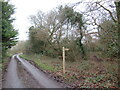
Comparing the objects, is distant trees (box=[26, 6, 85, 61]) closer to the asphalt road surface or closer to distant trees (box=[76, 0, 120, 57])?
distant trees (box=[76, 0, 120, 57])

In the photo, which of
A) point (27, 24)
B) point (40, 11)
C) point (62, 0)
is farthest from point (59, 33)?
point (27, 24)

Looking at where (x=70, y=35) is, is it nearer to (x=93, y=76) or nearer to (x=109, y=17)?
(x=109, y=17)

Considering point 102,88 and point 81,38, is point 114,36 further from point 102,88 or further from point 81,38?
point 81,38

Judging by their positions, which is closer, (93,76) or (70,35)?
(93,76)

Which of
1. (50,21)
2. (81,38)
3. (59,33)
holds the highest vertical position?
(50,21)

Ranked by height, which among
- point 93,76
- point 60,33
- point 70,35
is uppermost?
point 60,33

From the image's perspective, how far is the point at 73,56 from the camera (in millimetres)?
10508

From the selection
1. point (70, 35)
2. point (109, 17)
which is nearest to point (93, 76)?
point (109, 17)

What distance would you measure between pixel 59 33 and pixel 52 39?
1.53 m

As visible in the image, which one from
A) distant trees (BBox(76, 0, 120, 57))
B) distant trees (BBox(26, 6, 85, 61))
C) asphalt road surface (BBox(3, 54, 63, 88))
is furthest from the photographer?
distant trees (BBox(26, 6, 85, 61))

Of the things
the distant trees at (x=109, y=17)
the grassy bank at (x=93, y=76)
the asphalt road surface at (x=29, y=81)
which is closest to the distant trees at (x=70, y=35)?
the distant trees at (x=109, y=17)

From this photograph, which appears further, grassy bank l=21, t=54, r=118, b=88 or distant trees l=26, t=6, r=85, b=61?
distant trees l=26, t=6, r=85, b=61

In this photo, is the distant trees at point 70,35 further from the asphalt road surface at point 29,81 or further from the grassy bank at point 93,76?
the asphalt road surface at point 29,81

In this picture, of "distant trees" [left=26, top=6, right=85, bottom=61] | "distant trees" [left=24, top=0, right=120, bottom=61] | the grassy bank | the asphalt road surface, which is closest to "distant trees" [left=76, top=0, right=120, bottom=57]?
the grassy bank
